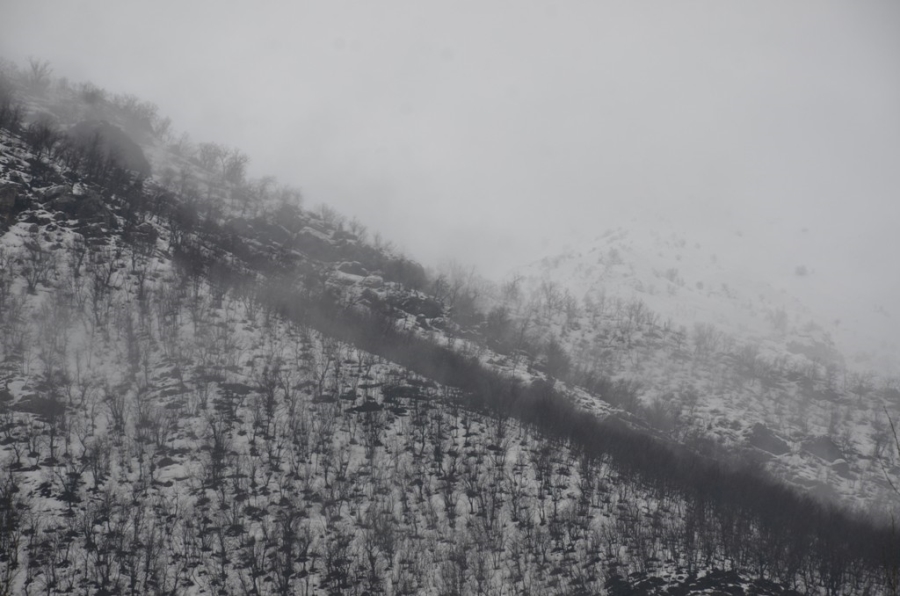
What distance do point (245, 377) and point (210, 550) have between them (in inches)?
828

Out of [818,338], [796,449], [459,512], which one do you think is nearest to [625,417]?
[796,449]

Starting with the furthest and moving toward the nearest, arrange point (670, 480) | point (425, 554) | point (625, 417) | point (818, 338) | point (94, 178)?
1. point (818, 338)
2. point (625, 417)
3. point (94, 178)
4. point (670, 480)
5. point (425, 554)

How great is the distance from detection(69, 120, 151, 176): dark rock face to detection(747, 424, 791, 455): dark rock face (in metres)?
113

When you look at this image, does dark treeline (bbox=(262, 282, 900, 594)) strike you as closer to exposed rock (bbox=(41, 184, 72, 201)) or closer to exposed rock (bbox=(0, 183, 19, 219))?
exposed rock (bbox=(41, 184, 72, 201))

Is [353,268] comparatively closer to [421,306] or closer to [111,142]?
[421,306]

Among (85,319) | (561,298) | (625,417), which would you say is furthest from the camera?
(561,298)

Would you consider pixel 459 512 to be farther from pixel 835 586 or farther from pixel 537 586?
pixel 835 586

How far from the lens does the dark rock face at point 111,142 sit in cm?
9216

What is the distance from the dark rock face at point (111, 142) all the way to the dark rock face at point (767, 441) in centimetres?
11303

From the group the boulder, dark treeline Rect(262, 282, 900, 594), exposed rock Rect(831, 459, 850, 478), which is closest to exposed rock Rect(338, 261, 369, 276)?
dark treeline Rect(262, 282, 900, 594)

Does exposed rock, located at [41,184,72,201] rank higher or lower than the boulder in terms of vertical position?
higher

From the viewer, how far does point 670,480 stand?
60.8 meters

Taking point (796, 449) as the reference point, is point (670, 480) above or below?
below

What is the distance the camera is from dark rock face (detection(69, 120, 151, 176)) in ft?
302
